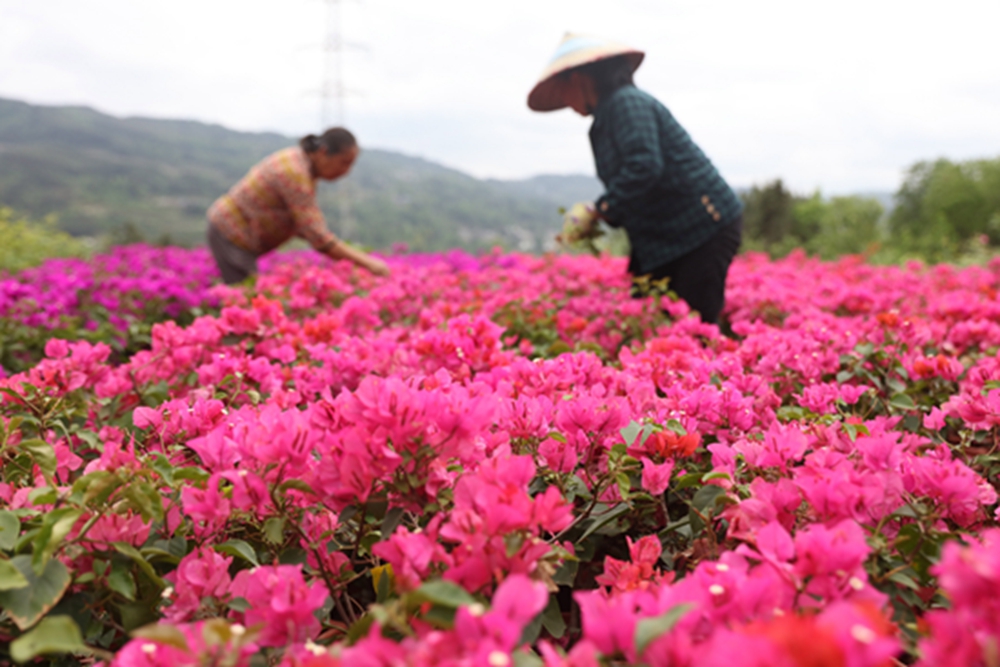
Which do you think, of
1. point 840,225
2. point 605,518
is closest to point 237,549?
point 605,518

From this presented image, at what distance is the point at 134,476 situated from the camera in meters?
0.89

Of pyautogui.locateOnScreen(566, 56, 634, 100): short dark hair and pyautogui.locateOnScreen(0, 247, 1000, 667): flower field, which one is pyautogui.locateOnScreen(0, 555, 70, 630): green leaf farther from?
pyautogui.locateOnScreen(566, 56, 634, 100): short dark hair

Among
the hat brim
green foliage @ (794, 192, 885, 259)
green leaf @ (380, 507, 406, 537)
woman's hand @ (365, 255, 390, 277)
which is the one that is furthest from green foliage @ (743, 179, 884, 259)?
green leaf @ (380, 507, 406, 537)

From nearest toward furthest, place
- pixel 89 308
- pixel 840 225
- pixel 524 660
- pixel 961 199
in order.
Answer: pixel 524 660 < pixel 89 308 < pixel 840 225 < pixel 961 199

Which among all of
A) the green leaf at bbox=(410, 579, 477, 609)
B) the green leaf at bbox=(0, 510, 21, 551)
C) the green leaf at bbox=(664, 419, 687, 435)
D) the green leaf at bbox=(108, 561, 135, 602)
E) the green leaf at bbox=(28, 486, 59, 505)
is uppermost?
the green leaf at bbox=(664, 419, 687, 435)

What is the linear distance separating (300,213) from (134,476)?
373cm

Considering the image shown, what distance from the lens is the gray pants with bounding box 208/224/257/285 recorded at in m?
4.82

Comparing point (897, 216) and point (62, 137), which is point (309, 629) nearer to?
point (897, 216)

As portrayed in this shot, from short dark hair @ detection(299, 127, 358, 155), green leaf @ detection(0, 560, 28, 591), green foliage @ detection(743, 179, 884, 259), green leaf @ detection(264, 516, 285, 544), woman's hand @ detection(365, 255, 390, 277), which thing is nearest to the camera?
green leaf @ detection(0, 560, 28, 591)

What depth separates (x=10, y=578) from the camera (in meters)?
0.74

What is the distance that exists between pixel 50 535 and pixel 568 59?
2844 mm

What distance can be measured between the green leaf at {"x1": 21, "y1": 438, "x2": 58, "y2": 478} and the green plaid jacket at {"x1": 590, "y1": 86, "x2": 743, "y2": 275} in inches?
96.1

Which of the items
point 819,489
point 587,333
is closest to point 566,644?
point 819,489

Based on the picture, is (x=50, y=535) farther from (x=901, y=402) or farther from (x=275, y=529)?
(x=901, y=402)
